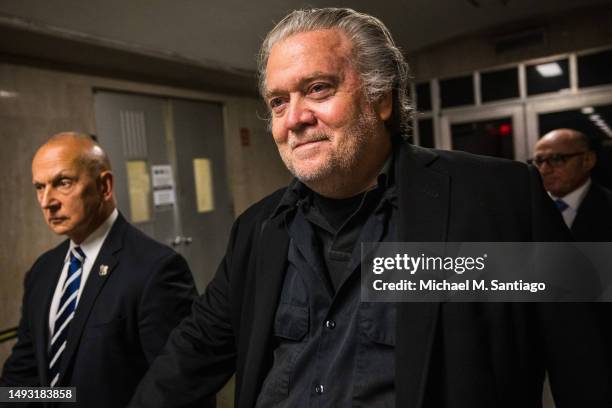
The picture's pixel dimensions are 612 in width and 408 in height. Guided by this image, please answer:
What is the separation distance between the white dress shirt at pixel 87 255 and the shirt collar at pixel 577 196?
228cm

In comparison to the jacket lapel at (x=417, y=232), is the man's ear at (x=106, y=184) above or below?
above

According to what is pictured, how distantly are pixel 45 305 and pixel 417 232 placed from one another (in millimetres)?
1307

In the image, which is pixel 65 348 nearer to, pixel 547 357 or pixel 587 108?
pixel 547 357

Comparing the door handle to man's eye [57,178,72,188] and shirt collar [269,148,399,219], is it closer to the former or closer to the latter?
man's eye [57,178,72,188]

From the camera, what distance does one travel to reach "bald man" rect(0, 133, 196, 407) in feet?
5.07

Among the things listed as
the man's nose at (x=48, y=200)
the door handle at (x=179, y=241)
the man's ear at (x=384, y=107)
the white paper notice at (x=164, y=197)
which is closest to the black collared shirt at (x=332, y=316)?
the man's ear at (x=384, y=107)

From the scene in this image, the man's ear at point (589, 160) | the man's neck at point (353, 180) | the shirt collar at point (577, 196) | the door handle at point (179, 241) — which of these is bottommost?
the door handle at point (179, 241)

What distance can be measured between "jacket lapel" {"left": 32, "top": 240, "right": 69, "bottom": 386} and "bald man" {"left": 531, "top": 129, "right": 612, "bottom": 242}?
222 cm

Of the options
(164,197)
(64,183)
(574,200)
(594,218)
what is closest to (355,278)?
(64,183)

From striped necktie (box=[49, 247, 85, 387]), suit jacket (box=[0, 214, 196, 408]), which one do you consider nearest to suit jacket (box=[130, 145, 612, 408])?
suit jacket (box=[0, 214, 196, 408])

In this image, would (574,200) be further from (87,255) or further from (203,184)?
(203,184)

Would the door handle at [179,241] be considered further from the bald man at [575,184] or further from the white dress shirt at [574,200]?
the white dress shirt at [574,200]

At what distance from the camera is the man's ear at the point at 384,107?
119 cm

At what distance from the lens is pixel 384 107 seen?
3.97ft
